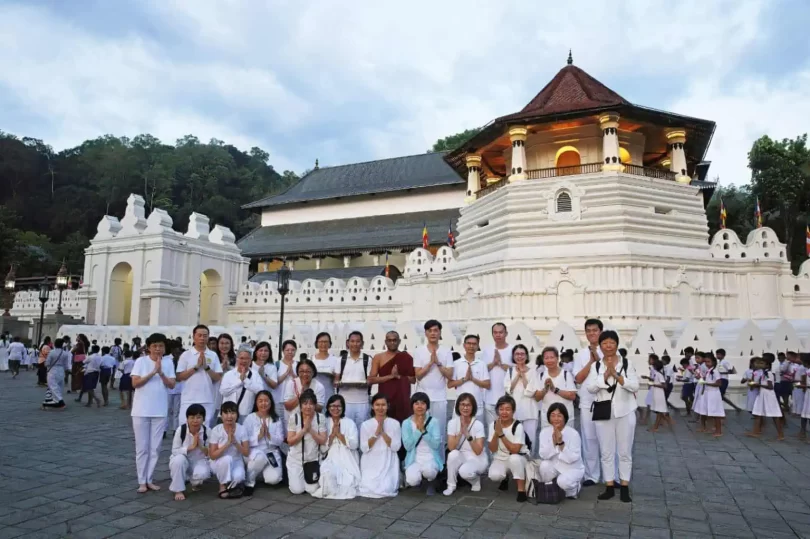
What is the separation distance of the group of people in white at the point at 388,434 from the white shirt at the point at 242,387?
16mm

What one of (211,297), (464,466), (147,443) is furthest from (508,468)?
(211,297)

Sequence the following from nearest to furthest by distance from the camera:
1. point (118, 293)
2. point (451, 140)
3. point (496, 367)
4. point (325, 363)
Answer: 1. point (325, 363)
2. point (496, 367)
3. point (118, 293)
4. point (451, 140)

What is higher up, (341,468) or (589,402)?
(589,402)

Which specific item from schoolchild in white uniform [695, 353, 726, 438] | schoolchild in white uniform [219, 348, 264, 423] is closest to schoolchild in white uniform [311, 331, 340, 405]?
schoolchild in white uniform [219, 348, 264, 423]

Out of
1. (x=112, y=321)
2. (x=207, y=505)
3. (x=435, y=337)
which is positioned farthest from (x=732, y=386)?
(x=112, y=321)

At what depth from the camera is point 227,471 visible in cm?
559

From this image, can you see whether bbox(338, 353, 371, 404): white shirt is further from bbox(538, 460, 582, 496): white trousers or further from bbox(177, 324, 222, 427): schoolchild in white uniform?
bbox(538, 460, 582, 496): white trousers

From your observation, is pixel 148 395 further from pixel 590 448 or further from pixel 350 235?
pixel 350 235

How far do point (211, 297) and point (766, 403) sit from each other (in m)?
22.4

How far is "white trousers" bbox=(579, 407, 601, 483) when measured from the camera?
6.04 meters

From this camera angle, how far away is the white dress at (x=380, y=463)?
5.69m

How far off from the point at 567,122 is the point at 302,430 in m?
17.1

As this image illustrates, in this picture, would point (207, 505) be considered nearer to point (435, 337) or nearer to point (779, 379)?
point (435, 337)

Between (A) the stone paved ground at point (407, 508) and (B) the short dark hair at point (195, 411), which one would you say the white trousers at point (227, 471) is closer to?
(A) the stone paved ground at point (407, 508)
